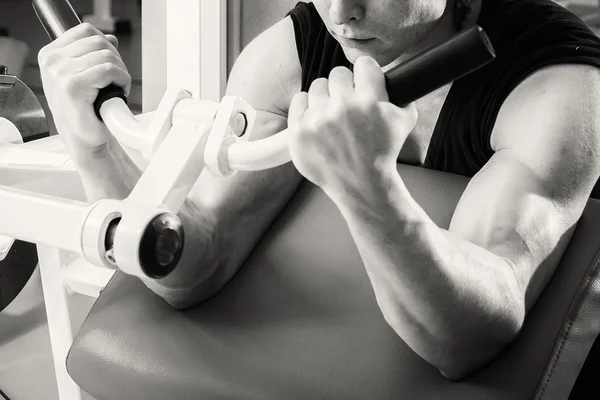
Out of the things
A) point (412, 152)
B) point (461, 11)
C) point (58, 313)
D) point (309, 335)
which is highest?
point (461, 11)

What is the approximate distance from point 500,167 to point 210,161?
40 centimetres

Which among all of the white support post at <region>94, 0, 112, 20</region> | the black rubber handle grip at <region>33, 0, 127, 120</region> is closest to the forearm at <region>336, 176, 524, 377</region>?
the black rubber handle grip at <region>33, 0, 127, 120</region>

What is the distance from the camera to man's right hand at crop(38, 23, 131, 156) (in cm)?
93

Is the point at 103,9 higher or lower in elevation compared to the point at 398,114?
lower

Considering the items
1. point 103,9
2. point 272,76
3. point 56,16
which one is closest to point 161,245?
point 56,16

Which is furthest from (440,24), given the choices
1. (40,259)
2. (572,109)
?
(40,259)

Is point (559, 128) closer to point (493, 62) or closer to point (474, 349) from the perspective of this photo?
point (493, 62)

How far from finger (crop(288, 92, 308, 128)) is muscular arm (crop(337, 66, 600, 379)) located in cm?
9

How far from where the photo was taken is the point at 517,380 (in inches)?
36.2

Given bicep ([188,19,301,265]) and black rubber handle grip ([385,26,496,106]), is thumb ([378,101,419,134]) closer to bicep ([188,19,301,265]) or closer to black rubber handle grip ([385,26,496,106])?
black rubber handle grip ([385,26,496,106])

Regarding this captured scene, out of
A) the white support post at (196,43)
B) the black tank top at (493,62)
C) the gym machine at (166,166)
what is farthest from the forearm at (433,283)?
the white support post at (196,43)

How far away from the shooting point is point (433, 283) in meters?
0.82

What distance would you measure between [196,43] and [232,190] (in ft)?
4.05

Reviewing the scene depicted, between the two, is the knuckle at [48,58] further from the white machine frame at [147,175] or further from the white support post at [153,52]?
the white support post at [153,52]
